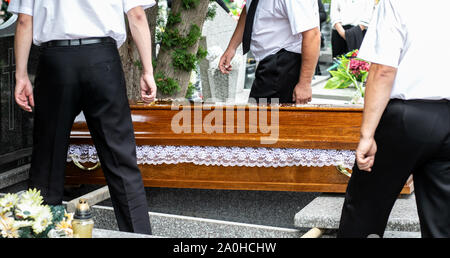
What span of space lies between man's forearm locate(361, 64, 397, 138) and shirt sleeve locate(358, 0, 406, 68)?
0.11 ft

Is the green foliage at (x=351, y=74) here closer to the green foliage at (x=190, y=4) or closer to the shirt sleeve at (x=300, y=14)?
the green foliage at (x=190, y=4)

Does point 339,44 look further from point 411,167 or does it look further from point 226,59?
point 411,167

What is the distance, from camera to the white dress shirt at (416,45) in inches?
91.9

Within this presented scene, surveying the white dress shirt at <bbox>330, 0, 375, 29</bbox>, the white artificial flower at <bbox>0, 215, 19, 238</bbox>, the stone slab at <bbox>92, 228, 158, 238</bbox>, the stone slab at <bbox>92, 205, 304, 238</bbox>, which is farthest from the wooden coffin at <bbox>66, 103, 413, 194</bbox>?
the white dress shirt at <bbox>330, 0, 375, 29</bbox>

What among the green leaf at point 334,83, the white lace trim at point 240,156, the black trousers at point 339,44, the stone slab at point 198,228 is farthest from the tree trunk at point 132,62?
the black trousers at point 339,44

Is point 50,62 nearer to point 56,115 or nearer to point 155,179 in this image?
point 56,115

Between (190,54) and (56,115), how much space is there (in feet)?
6.37

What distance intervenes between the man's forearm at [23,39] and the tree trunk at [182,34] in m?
1.82

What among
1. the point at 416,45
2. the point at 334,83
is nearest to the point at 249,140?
the point at 416,45

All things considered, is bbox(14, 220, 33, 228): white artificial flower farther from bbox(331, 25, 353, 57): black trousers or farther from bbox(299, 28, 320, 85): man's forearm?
bbox(331, 25, 353, 57): black trousers

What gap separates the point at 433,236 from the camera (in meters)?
2.45

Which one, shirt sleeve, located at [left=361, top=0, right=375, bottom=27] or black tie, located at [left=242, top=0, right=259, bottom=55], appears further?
A: shirt sleeve, located at [left=361, top=0, right=375, bottom=27]

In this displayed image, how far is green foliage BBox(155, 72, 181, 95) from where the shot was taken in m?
4.71

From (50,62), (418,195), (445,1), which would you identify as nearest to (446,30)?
(445,1)
